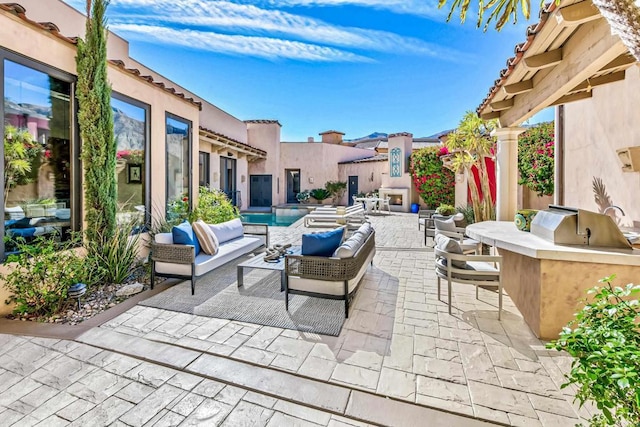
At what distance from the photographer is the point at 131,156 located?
19.1 feet

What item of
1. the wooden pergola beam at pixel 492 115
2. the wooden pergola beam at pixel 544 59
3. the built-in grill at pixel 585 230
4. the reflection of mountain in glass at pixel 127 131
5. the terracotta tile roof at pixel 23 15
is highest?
the terracotta tile roof at pixel 23 15

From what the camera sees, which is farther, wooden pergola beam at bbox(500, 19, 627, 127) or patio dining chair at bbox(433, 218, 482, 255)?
patio dining chair at bbox(433, 218, 482, 255)

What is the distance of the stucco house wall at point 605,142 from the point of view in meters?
4.17

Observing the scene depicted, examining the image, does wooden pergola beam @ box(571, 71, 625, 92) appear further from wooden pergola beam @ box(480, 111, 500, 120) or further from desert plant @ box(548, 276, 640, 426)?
desert plant @ box(548, 276, 640, 426)

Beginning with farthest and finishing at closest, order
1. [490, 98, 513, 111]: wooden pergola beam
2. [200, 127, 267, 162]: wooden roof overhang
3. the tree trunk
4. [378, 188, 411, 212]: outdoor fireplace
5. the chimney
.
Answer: the chimney, [378, 188, 411, 212]: outdoor fireplace, [200, 127, 267, 162]: wooden roof overhang, [490, 98, 513, 111]: wooden pergola beam, the tree trunk

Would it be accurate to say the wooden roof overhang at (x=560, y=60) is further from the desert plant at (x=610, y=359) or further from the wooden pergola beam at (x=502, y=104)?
the desert plant at (x=610, y=359)

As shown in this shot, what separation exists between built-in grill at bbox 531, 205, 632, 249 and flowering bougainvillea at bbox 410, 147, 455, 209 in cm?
1176

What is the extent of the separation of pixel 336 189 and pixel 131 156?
1529 cm

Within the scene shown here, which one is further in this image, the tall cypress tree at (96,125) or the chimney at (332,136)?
the chimney at (332,136)

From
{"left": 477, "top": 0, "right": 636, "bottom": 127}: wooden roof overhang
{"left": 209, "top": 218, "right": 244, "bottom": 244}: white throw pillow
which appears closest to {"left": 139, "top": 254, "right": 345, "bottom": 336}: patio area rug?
{"left": 209, "top": 218, "right": 244, "bottom": 244}: white throw pillow

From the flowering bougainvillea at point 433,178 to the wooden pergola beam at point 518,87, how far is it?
10421 mm

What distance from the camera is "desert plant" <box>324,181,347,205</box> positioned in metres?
20.3

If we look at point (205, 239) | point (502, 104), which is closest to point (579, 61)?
point (502, 104)

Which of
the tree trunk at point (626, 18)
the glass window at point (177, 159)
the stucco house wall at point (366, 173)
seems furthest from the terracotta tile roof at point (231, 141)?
the tree trunk at point (626, 18)
